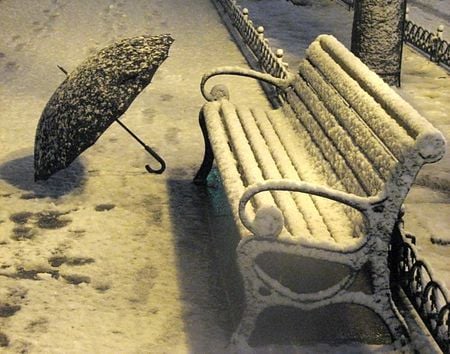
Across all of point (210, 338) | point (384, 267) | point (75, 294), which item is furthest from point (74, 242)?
point (384, 267)

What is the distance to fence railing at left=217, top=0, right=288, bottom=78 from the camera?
9.37 metres

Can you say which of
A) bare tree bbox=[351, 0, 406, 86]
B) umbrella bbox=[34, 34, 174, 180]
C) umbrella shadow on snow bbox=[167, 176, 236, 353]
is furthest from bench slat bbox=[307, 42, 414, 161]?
bare tree bbox=[351, 0, 406, 86]

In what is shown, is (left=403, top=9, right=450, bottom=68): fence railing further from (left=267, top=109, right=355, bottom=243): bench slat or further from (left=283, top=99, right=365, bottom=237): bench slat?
(left=267, top=109, right=355, bottom=243): bench slat

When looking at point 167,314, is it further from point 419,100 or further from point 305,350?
point 419,100

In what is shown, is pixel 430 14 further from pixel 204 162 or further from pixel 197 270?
pixel 197 270

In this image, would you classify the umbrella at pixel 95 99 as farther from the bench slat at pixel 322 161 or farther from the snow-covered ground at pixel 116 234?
the bench slat at pixel 322 161

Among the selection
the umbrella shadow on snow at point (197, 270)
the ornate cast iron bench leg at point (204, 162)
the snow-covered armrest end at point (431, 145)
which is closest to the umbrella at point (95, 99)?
the ornate cast iron bench leg at point (204, 162)

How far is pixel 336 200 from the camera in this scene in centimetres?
394

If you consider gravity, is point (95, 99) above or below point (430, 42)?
above

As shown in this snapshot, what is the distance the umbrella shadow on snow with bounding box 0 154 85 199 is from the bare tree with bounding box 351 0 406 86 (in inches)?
169

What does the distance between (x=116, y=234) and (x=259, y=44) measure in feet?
18.9

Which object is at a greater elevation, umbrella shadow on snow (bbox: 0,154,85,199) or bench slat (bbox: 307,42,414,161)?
bench slat (bbox: 307,42,414,161)

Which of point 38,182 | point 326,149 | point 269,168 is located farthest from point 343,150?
point 38,182

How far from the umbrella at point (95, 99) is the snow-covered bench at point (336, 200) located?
32.8 inches
